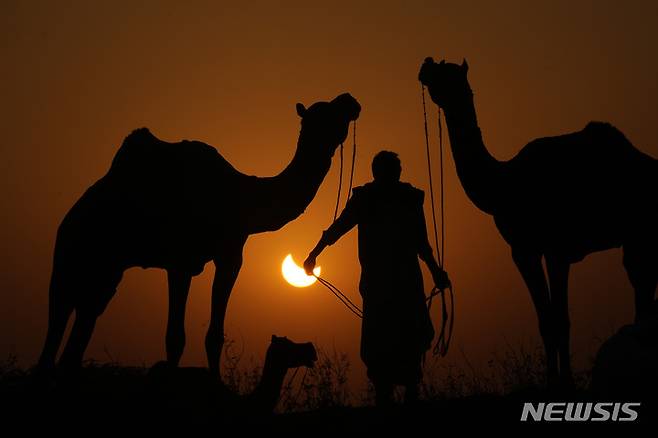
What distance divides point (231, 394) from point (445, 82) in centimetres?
504

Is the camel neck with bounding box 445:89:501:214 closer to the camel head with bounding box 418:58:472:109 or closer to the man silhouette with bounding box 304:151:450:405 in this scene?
the camel head with bounding box 418:58:472:109

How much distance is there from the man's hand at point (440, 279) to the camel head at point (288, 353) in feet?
4.78

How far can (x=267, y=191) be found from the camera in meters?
10.9

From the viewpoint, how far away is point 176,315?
967cm

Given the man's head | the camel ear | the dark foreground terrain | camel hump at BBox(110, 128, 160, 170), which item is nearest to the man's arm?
the man's head

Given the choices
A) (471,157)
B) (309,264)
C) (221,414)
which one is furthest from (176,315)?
(471,157)

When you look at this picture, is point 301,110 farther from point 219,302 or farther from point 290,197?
point 219,302

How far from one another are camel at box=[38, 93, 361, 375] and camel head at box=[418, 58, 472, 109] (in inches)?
47.5

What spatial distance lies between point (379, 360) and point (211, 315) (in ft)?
10.7

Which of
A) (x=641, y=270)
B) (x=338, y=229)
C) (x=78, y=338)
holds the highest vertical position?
(x=641, y=270)

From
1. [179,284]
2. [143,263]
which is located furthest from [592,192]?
[143,263]

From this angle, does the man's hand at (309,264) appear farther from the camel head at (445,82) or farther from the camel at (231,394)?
the camel head at (445,82)

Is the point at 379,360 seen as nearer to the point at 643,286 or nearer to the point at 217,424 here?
the point at 217,424

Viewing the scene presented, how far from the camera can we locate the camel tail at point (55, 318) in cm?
1005
